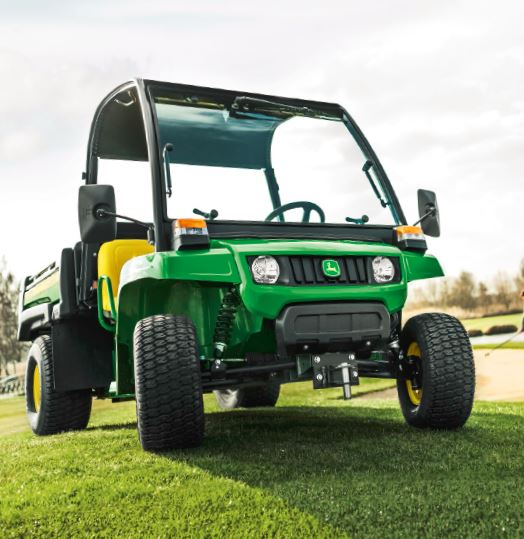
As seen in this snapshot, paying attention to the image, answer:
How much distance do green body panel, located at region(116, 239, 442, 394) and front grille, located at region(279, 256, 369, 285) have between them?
45mm

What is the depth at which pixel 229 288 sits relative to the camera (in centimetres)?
472

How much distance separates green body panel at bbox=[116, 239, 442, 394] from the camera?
14.8ft

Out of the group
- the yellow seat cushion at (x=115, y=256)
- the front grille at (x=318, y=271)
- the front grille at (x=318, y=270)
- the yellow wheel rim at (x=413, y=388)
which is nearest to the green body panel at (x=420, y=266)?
the front grille at (x=318, y=271)

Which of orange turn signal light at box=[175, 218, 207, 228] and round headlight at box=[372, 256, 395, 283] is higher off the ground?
orange turn signal light at box=[175, 218, 207, 228]

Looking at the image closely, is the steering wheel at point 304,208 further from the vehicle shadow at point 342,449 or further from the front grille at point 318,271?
the vehicle shadow at point 342,449

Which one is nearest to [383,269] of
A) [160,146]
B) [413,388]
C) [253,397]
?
→ [413,388]

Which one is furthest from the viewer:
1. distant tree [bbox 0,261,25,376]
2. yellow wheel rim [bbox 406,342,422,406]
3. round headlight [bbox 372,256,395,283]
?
distant tree [bbox 0,261,25,376]

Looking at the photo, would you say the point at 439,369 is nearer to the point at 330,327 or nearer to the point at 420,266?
the point at 420,266

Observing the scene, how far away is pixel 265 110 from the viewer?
590 centimetres

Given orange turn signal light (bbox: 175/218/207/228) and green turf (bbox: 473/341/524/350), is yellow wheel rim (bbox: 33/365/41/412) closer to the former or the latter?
orange turn signal light (bbox: 175/218/207/228)

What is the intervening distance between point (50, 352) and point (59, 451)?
1756mm

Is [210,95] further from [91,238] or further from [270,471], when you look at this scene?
[270,471]

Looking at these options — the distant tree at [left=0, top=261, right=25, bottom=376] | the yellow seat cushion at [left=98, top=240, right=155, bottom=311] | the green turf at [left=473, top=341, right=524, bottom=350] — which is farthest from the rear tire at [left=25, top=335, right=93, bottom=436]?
the distant tree at [left=0, top=261, right=25, bottom=376]

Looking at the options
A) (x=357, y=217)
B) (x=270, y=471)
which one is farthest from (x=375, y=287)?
(x=270, y=471)
